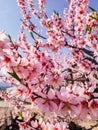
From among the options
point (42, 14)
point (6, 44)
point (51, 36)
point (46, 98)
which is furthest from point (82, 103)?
point (42, 14)

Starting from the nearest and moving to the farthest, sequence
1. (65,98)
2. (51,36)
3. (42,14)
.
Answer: (65,98) → (51,36) → (42,14)

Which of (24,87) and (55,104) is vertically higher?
(24,87)

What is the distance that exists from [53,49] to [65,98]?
4.78 meters

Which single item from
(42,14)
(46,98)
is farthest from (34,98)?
(42,14)

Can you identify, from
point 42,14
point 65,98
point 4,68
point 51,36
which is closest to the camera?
point 65,98

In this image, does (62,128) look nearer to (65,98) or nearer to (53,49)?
(65,98)

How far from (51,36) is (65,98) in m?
4.62

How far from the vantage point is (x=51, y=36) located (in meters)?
6.71

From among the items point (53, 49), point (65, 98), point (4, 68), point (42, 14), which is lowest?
point (65, 98)

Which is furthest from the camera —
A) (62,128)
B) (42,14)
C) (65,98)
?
(42,14)

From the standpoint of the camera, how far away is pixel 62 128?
10.7 ft

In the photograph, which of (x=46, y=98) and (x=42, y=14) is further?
(x=42, y=14)

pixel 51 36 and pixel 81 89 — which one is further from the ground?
pixel 51 36

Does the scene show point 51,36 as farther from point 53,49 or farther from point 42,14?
point 42,14
